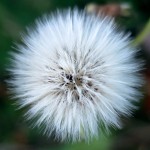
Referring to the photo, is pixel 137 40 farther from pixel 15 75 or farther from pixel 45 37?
pixel 15 75

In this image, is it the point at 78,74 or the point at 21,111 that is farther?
the point at 21,111

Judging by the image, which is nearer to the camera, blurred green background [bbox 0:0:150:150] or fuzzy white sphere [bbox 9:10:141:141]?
fuzzy white sphere [bbox 9:10:141:141]

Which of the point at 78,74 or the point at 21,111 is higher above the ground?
the point at 78,74

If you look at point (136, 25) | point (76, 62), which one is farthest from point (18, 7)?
point (76, 62)

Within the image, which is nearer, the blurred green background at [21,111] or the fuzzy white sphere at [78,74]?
the fuzzy white sphere at [78,74]
